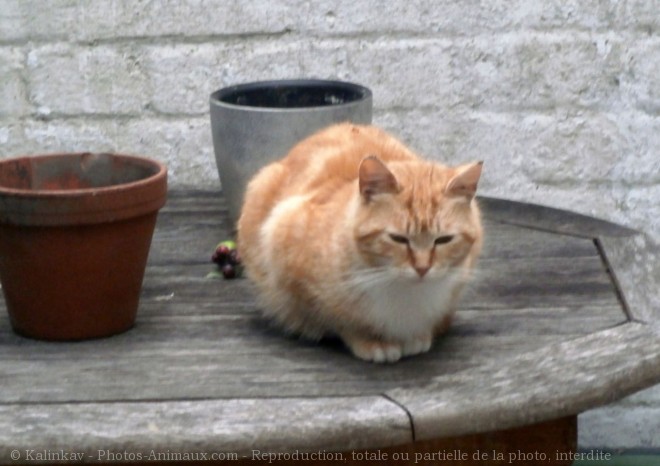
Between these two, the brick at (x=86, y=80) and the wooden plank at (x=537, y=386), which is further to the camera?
the brick at (x=86, y=80)

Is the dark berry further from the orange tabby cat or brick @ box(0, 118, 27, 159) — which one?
brick @ box(0, 118, 27, 159)

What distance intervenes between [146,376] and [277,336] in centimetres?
17

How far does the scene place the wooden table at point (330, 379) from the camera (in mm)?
850

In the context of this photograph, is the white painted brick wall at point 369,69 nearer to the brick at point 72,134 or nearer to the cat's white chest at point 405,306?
the brick at point 72,134

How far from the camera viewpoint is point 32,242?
39.9 inches

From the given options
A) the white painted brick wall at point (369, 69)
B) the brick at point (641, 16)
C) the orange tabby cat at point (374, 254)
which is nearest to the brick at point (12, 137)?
the white painted brick wall at point (369, 69)

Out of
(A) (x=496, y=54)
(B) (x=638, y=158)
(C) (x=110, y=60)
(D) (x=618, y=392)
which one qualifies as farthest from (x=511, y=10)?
(D) (x=618, y=392)

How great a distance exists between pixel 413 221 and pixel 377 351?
14cm

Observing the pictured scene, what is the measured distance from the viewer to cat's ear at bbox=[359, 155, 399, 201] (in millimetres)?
970

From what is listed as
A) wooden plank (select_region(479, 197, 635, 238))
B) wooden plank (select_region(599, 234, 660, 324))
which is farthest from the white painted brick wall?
wooden plank (select_region(599, 234, 660, 324))

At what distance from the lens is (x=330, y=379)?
0.97 m

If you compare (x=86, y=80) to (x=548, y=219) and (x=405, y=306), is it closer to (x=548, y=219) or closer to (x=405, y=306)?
(x=548, y=219)

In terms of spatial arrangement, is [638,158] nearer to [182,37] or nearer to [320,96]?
[320,96]

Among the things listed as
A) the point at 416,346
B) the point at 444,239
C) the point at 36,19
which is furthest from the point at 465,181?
the point at 36,19
